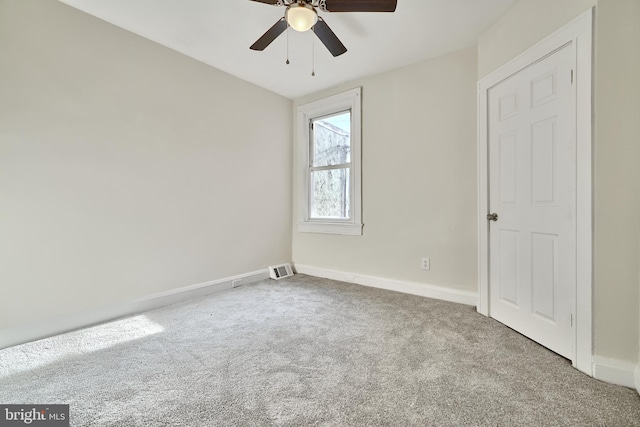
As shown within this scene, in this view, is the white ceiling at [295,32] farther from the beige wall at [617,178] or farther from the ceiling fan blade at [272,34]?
the beige wall at [617,178]

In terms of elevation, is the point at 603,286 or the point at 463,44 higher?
the point at 463,44

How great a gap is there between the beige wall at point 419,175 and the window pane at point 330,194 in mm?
341

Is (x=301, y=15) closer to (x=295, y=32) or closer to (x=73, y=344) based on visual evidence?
(x=295, y=32)

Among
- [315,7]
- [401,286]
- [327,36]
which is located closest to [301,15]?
[315,7]

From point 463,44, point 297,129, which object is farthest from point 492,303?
point 297,129

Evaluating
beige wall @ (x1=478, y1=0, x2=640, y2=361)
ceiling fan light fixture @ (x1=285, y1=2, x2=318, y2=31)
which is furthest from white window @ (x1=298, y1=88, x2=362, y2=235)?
beige wall @ (x1=478, y1=0, x2=640, y2=361)

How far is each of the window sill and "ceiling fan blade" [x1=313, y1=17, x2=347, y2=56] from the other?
193 cm

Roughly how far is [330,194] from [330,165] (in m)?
0.40

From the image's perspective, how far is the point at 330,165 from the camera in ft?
12.2

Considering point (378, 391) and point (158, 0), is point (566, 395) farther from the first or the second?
point (158, 0)

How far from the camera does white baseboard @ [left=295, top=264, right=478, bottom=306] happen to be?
2633mm

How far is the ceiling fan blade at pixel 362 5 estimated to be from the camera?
1662 mm

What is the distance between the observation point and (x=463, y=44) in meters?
2.58

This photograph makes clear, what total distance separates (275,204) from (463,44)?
9.19ft
